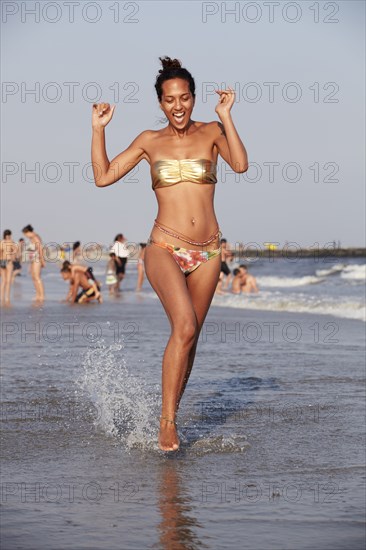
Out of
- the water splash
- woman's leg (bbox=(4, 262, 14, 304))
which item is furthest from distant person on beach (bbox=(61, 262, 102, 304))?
the water splash

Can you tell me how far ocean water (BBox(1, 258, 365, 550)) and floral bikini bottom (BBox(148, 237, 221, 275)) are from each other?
1.01m

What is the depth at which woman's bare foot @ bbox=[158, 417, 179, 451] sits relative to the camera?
5293 mm

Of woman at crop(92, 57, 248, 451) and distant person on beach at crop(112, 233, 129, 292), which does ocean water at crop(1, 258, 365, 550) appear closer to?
woman at crop(92, 57, 248, 451)

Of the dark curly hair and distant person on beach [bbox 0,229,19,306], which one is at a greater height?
the dark curly hair

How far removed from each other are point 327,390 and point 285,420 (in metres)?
1.35

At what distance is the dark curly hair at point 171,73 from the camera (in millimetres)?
5535

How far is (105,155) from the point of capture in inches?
222

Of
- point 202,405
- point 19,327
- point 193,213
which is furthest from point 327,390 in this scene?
point 19,327

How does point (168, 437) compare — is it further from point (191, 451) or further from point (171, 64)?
point (171, 64)

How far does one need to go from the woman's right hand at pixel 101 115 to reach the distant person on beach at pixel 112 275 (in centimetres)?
2189

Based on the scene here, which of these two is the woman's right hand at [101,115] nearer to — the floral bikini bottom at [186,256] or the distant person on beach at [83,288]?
the floral bikini bottom at [186,256]

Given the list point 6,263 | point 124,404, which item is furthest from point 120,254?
point 124,404

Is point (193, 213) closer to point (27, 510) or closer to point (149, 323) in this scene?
point (27, 510)

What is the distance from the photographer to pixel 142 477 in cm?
478
